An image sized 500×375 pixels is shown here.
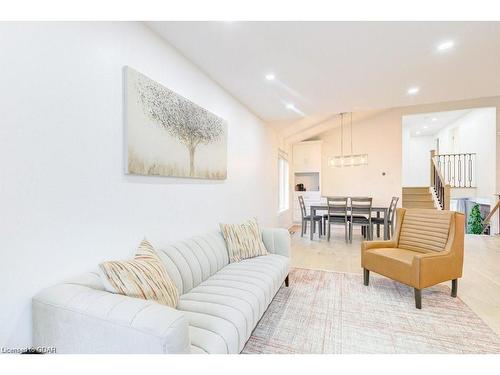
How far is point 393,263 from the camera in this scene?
258cm

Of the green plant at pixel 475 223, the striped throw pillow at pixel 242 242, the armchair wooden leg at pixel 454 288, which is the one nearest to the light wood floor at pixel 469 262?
the armchair wooden leg at pixel 454 288

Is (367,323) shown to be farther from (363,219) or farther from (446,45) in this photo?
(363,219)

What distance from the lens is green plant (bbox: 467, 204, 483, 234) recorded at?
628 centimetres

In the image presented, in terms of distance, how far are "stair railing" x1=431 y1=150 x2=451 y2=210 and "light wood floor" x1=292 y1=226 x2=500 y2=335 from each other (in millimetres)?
1400

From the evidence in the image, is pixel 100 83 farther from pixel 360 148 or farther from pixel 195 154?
pixel 360 148

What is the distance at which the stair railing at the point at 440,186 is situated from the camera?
6.72m

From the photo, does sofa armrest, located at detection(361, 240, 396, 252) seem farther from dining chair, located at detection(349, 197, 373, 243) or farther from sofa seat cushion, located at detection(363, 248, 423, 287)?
dining chair, located at detection(349, 197, 373, 243)

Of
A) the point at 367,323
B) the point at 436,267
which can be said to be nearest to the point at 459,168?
the point at 436,267

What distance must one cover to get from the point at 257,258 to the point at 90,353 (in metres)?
1.68

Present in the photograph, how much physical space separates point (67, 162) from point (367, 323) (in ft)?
8.05

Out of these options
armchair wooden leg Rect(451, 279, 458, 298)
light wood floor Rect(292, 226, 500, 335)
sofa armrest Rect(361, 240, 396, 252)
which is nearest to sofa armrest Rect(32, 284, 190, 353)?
sofa armrest Rect(361, 240, 396, 252)

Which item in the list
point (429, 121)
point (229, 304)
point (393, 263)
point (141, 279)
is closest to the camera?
point (141, 279)

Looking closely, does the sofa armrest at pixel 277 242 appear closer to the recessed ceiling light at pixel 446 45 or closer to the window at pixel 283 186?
the recessed ceiling light at pixel 446 45

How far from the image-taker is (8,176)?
1178mm
